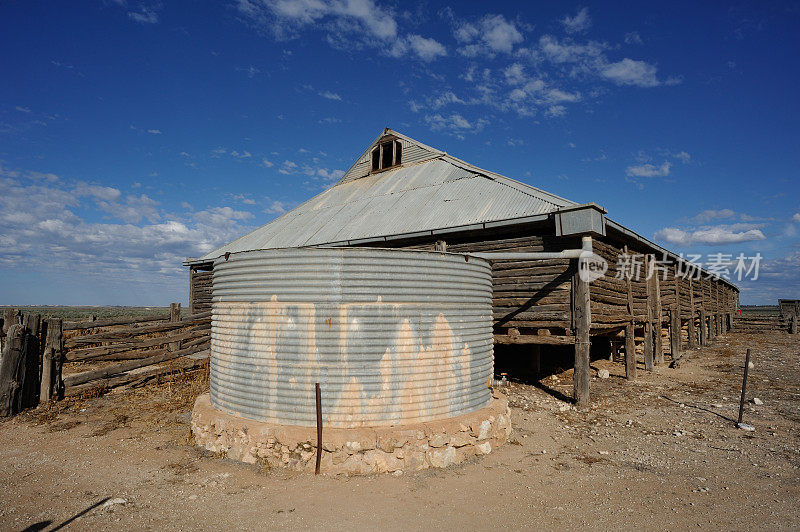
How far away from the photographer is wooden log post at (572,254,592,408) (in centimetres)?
890

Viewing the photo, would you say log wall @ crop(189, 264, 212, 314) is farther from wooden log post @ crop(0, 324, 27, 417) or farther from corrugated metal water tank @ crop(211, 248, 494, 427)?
corrugated metal water tank @ crop(211, 248, 494, 427)

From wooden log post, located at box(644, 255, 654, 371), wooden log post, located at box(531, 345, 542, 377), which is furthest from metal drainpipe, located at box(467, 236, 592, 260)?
wooden log post, located at box(644, 255, 654, 371)

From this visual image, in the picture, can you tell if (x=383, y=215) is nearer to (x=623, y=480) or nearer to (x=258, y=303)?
(x=258, y=303)

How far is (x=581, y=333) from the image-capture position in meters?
9.04

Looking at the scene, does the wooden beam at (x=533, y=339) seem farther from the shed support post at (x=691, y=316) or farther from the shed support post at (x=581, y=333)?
the shed support post at (x=691, y=316)

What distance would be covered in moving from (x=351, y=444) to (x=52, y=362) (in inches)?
269

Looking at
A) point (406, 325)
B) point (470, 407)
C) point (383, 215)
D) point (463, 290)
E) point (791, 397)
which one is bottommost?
point (791, 397)

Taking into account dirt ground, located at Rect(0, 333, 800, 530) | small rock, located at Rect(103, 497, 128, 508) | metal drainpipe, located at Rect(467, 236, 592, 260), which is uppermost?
metal drainpipe, located at Rect(467, 236, 592, 260)

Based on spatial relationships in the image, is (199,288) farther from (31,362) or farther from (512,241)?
(512,241)

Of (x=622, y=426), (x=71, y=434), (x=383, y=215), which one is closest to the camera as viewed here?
(x=71, y=434)

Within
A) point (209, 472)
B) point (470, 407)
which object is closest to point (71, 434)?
point (209, 472)

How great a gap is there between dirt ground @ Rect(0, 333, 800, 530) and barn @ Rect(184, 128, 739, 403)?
2591 millimetres

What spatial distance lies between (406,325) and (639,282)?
36.7ft

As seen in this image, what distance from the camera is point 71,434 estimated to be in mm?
6598
